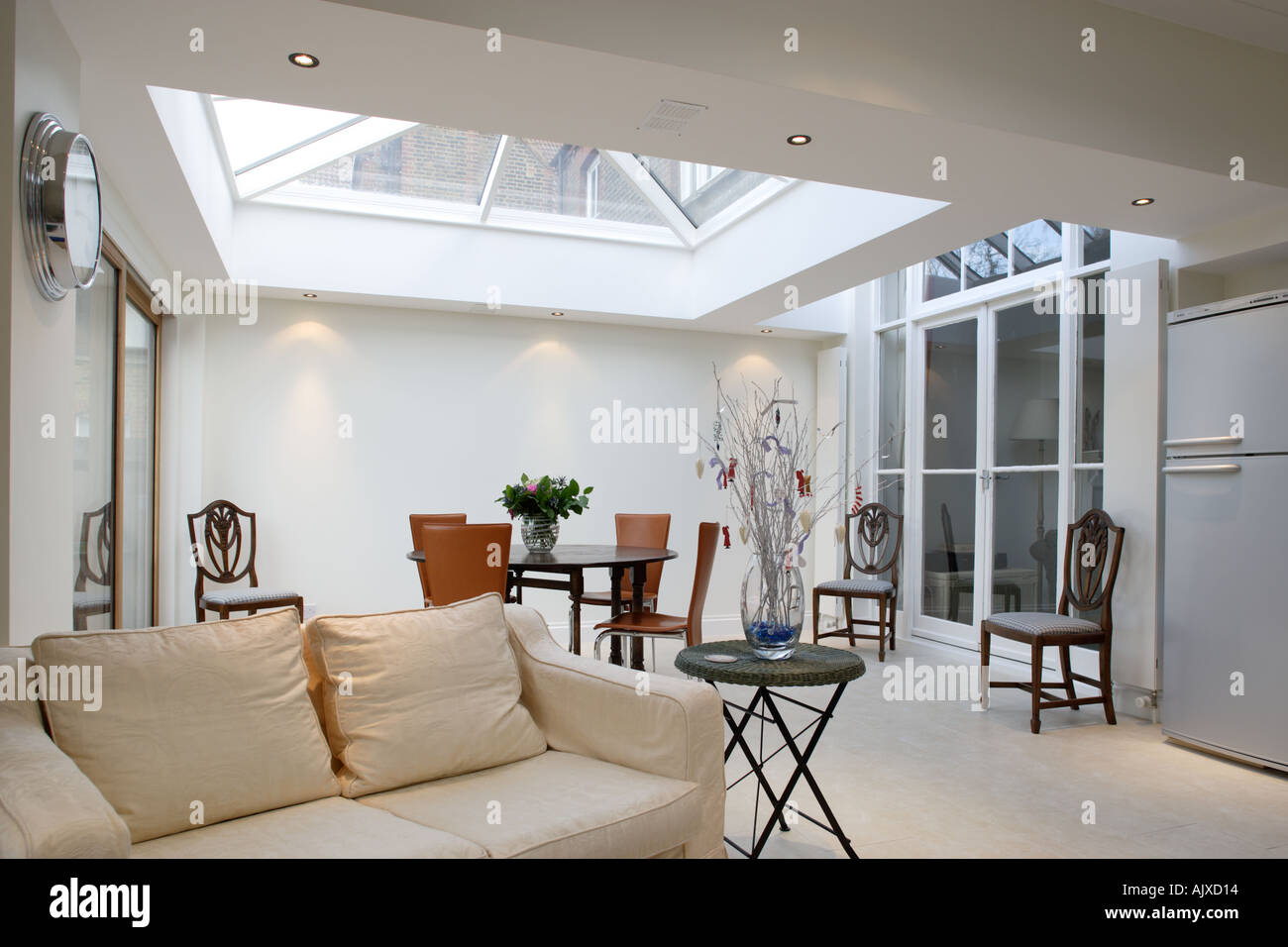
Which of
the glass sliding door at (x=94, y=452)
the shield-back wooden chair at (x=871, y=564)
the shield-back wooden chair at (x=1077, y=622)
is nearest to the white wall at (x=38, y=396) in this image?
the glass sliding door at (x=94, y=452)

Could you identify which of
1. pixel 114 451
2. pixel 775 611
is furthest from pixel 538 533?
pixel 775 611

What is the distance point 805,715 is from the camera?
4277 millimetres

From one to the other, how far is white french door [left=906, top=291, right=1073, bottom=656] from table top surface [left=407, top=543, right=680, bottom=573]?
2.43 m

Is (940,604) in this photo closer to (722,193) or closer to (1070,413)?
(1070,413)

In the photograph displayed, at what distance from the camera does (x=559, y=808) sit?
1.84 meters

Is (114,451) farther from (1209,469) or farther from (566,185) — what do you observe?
(1209,469)

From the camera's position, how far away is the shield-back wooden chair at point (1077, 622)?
13.6 ft

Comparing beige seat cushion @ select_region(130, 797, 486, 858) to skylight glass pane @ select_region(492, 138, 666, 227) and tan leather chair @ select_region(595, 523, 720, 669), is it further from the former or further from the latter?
skylight glass pane @ select_region(492, 138, 666, 227)

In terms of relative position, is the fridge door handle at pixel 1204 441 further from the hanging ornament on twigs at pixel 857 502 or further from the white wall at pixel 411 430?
the white wall at pixel 411 430

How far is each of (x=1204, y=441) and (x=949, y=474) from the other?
99.4 inches

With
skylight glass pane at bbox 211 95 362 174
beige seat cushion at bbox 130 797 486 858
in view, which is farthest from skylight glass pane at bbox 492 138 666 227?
beige seat cushion at bbox 130 797 486 858

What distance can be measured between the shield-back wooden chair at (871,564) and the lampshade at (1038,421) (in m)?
Result: 1.20

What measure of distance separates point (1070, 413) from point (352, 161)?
4.80 m
